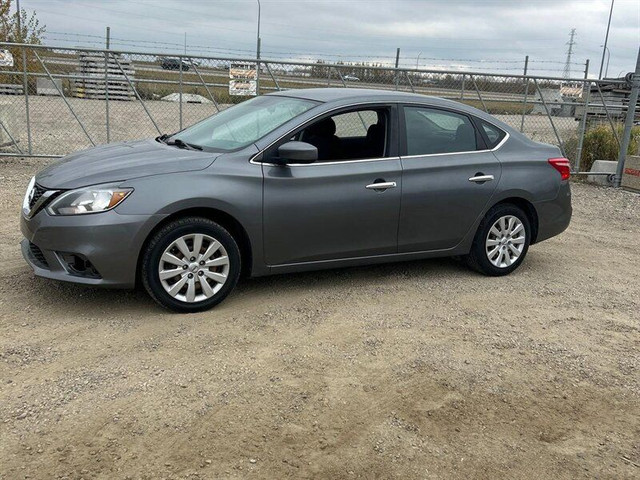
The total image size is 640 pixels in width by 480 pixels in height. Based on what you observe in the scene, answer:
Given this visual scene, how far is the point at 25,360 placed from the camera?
3.94 m

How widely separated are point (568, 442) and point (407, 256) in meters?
2.51

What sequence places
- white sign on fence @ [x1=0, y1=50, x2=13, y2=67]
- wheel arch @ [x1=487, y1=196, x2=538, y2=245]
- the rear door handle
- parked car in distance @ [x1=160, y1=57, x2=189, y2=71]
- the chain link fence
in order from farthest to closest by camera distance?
the chain link fence < parked car in distance @ [x1=160, y1=57, x2=189, y2=71] < white sign on fence @ [x1=0, y1=50, x2=13, y2=67] < wheel arch @ [x1=487, y1=196, x2=538, y2=245] < the rear door handle

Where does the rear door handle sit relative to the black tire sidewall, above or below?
above

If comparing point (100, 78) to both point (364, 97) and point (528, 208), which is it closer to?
point (364, 97)

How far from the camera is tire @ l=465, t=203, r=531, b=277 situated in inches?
237

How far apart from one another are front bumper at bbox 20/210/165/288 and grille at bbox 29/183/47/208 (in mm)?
164

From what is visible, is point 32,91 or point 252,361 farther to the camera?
point 32,91

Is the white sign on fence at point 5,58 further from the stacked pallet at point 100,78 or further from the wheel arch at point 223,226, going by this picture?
the wheel arch at point 223,226

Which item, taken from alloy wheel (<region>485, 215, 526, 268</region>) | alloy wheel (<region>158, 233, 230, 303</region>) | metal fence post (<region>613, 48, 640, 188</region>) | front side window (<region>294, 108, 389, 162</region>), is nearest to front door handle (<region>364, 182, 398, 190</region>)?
front side window (<region>294, 108, 389, 162</region>)

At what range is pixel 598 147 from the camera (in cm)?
1352

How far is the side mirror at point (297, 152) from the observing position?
15.9 ft

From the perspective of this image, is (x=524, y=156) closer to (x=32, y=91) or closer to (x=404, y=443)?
(x=404, y=443)

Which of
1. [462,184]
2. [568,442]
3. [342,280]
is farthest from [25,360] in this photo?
[462,184]

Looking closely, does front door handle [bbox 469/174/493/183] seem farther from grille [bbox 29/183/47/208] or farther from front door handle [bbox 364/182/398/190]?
grille [bbox 29/183/47/208]
